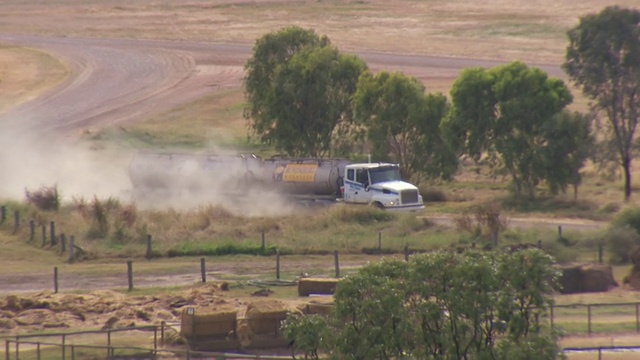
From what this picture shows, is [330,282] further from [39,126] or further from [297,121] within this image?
[39,126]

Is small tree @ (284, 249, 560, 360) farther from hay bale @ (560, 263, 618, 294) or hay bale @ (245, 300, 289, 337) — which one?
hay bale @ (560, 263, 618, 294)

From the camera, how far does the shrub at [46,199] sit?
52.7 m

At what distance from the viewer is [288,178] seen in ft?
172

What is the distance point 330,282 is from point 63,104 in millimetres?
52342

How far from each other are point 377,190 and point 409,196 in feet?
4.16

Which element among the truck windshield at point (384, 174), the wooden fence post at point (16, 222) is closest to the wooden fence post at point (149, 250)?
→ the wooden fence post at point (16, 222)

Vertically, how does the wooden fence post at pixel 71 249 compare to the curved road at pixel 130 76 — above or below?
below

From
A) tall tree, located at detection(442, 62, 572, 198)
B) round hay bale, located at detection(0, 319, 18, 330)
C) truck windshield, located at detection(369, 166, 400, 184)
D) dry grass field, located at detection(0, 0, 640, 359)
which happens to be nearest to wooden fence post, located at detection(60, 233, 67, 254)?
round hay bale, located at detection(0, 319, 18, 330)

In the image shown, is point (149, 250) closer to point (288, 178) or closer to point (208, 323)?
point (288, 178)

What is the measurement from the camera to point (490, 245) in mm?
42062

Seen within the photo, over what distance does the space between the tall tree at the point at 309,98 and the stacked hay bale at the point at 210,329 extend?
31693 millimetres

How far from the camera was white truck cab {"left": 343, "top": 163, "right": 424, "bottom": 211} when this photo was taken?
50.6 m

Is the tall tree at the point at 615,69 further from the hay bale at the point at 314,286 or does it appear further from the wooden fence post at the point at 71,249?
the wooden fence post at the point at 71,249

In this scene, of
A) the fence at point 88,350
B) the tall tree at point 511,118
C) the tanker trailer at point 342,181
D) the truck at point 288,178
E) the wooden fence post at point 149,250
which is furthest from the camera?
the tall tree at point 511,118
